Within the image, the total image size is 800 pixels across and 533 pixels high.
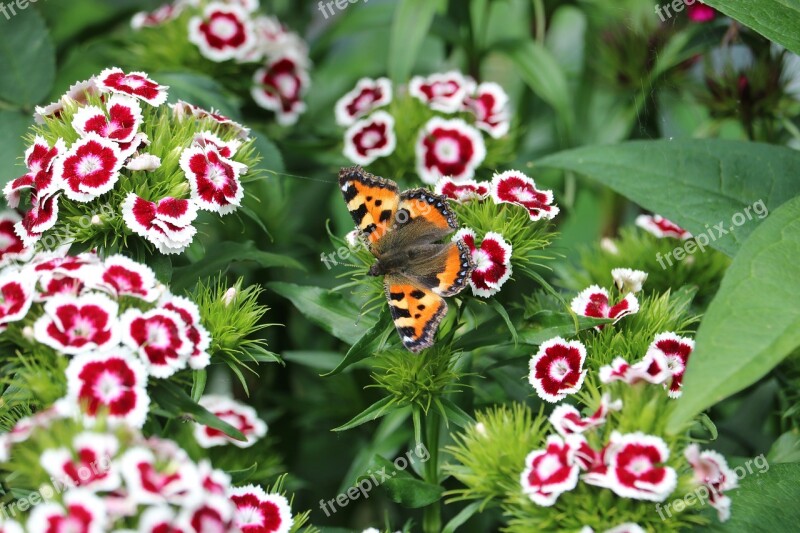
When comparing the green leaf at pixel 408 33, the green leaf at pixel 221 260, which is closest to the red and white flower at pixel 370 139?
the green leaf at pixel 408 33

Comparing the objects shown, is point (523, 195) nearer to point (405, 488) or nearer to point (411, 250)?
point (411, 250)

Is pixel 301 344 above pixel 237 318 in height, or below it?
below

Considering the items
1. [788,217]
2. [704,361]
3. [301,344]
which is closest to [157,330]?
[704,361]

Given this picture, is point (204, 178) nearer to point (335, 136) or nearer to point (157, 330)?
point (157, 330)

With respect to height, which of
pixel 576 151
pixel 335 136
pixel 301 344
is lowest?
pixel 301 344

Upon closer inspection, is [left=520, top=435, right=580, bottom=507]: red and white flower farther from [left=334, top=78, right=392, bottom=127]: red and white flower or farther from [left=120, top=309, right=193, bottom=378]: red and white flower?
[left=334, top=78, right=392, bottom=127]: red and white flower

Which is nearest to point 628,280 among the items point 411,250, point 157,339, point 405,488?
point 411,250
